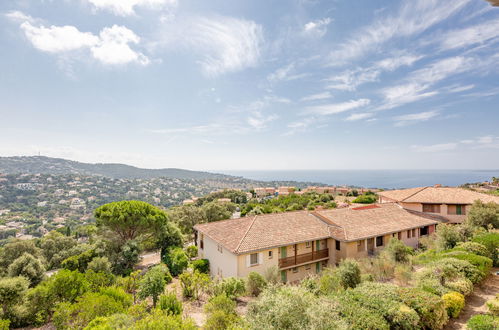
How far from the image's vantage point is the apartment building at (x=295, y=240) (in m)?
16.6

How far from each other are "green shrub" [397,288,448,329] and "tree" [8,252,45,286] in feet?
92.6

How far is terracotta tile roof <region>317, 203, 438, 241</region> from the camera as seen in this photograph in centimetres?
1916

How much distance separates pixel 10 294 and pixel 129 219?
1132 centimetres

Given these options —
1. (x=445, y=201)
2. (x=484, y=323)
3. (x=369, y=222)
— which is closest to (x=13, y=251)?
(x=369, y=222)

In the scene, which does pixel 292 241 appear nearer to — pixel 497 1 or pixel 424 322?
pixel 424 322

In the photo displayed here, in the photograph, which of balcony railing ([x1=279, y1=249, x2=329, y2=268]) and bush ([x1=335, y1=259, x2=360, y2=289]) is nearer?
bush ([x1=335, y1=259, x2=360, y2=289])

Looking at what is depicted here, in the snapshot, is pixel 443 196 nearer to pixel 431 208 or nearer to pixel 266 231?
pixel 431 208

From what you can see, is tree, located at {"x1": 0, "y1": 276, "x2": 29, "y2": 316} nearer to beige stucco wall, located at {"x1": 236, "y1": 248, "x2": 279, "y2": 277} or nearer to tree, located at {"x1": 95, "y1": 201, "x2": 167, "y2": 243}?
tree, located at {"x1": 95, "y1": 201, "x2": 167, "y2": 243}

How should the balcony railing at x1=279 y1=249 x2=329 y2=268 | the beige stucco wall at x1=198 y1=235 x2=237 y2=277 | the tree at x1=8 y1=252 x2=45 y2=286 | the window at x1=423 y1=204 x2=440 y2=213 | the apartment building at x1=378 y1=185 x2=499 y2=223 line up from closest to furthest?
the beige stucco wall at x1=198 y1=235 x2=237 y2=277
the balcony railing at x1=279 y1=249 x2=329 y2=268
the tree at x1=8 y1=252 x2=45 y2=286
the apartment building at x1=378 y1=185 x2=499 y2=223
the window at x1=423 y1=204 x2=440 y2=213

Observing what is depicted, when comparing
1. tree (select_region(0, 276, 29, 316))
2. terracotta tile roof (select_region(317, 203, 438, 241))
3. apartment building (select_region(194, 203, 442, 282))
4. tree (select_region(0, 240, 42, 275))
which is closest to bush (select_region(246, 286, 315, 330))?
apartment building (select_region(194, 203, 442, 282))

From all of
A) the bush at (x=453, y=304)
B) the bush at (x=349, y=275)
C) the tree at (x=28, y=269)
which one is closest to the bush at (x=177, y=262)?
the tree at (x=28, y=269)

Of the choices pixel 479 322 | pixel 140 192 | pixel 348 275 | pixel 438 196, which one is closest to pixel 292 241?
pixel 348 275

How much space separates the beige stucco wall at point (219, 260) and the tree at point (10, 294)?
1147cm

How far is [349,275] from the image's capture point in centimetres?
1239
